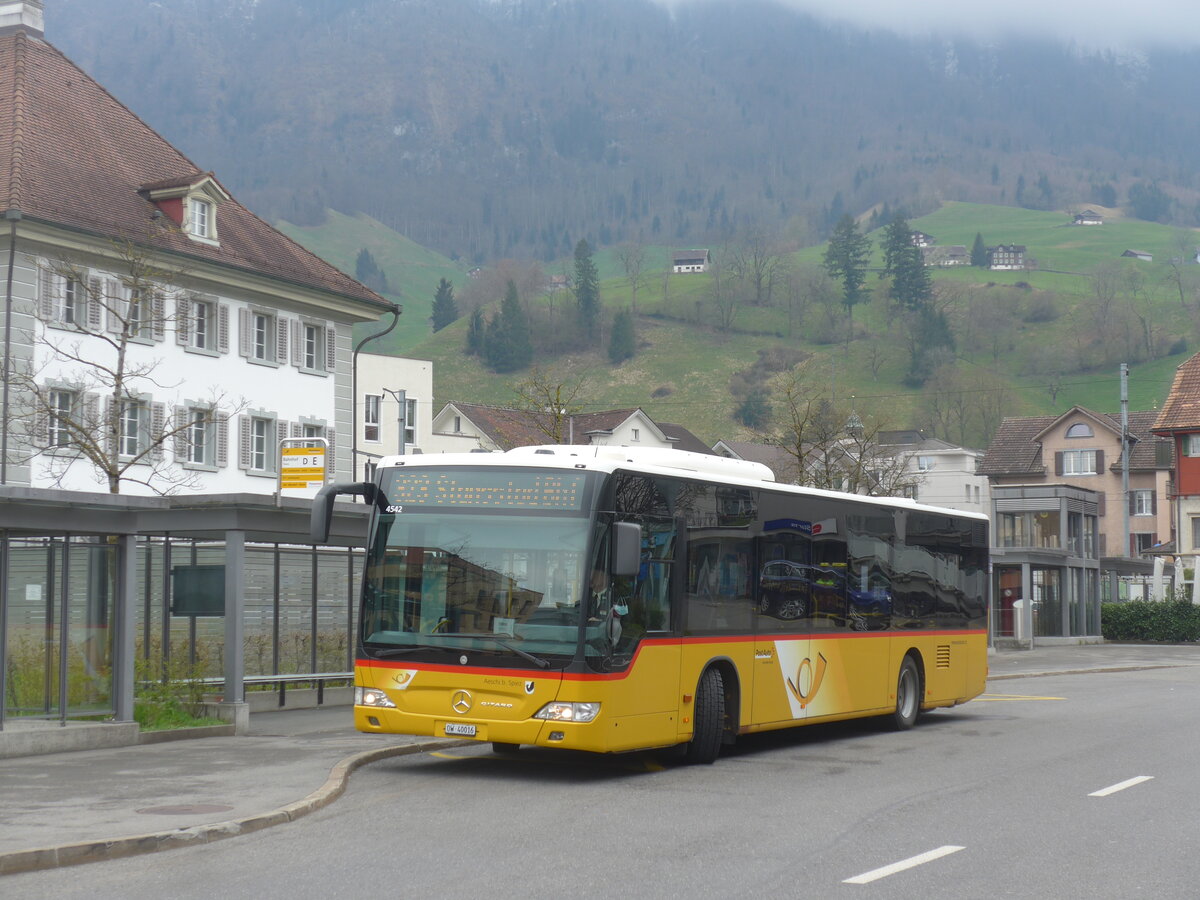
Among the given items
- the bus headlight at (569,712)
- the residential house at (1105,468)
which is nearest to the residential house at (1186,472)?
the residential house at (1105,468)

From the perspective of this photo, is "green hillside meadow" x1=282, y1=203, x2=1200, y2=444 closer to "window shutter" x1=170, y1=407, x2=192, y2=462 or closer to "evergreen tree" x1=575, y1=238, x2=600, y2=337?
"evergreen tree" x1=575, y1=238, x2=600, y2=337

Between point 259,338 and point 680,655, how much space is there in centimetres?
3221

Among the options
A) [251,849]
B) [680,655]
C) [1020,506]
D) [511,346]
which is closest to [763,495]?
[680,655]

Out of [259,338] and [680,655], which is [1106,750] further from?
[259,338]

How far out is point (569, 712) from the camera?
13.4m

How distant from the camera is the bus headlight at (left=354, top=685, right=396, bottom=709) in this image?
1408cm

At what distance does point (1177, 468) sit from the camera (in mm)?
68062

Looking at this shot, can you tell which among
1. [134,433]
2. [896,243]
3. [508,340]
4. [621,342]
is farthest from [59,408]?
[896,243]

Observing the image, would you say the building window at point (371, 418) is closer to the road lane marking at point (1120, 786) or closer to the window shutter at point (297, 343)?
the window shutter at point (297, 343)

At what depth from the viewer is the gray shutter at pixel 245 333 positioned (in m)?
43.5

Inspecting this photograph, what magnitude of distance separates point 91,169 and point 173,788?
3052cm

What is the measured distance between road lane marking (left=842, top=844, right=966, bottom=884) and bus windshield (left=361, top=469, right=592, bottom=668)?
4.14 m

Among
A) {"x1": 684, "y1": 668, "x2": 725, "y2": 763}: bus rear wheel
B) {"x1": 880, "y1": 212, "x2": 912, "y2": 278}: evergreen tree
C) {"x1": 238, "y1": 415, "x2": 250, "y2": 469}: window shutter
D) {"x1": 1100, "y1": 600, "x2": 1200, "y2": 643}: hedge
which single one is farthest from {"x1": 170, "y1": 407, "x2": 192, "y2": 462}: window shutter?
{"x1": 880, "y1": 212, "x2": 912, "y2": 278}: evergreen tree

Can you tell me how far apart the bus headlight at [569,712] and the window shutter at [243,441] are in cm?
3138
